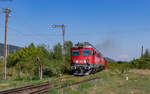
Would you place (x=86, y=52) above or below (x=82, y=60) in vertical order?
above

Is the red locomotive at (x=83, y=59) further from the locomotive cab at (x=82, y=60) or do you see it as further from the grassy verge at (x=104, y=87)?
the grassy verge at (x=104, y=87)

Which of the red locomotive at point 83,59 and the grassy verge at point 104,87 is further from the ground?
A: the red locomotive at point 83,59

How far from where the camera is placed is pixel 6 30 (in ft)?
81.3

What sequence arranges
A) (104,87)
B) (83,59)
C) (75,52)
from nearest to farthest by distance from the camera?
(104,87)
(83,59)
(75,52)

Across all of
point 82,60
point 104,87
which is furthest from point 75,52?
point 104,87

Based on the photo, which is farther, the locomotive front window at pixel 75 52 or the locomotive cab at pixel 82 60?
the locomotive front window at pixel 75 52

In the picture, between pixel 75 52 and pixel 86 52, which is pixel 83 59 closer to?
pixel 86 52

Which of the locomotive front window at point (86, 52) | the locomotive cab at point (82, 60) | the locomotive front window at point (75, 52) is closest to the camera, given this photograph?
the locomotive cab at point (82, 60)

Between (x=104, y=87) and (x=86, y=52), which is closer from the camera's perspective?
(x=104, y=87)

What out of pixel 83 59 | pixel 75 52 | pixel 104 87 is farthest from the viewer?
pixel 75 52

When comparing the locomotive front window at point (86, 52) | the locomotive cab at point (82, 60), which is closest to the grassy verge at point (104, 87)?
the locomotive cab at point (82, 60)

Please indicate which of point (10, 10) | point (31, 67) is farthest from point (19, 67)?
point (10, 10)

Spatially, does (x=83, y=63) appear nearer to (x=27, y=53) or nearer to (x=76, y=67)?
(x=76, y=67)

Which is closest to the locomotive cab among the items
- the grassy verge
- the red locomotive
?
the red locomotive
